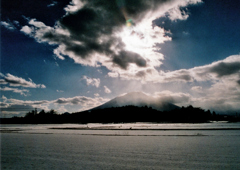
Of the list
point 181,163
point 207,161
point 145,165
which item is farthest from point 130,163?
point 207,161

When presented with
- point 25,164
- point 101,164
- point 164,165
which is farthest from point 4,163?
point 164,165

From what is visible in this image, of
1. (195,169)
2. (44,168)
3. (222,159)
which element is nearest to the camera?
(195,169)

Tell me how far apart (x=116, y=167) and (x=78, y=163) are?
2740 millimetres

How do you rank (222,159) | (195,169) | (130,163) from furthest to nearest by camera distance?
(222,159), (130,163), (195,169)

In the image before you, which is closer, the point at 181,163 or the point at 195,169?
the point at 195,169

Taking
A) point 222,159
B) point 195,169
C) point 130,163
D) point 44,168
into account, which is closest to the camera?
point 195,169

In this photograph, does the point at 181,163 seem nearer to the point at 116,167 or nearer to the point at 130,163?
the point at 130,163

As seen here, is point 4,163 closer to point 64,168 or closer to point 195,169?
point 64,168

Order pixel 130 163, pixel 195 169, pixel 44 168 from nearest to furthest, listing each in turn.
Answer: pixel 195 169 < pixel 44 168 < pixel 130 163

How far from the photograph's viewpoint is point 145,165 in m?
10.9

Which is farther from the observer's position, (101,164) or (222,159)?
(222,159)

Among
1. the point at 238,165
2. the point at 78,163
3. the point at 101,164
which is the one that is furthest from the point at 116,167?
the point at 238,165

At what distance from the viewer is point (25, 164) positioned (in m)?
11.7

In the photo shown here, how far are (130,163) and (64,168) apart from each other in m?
4.06
